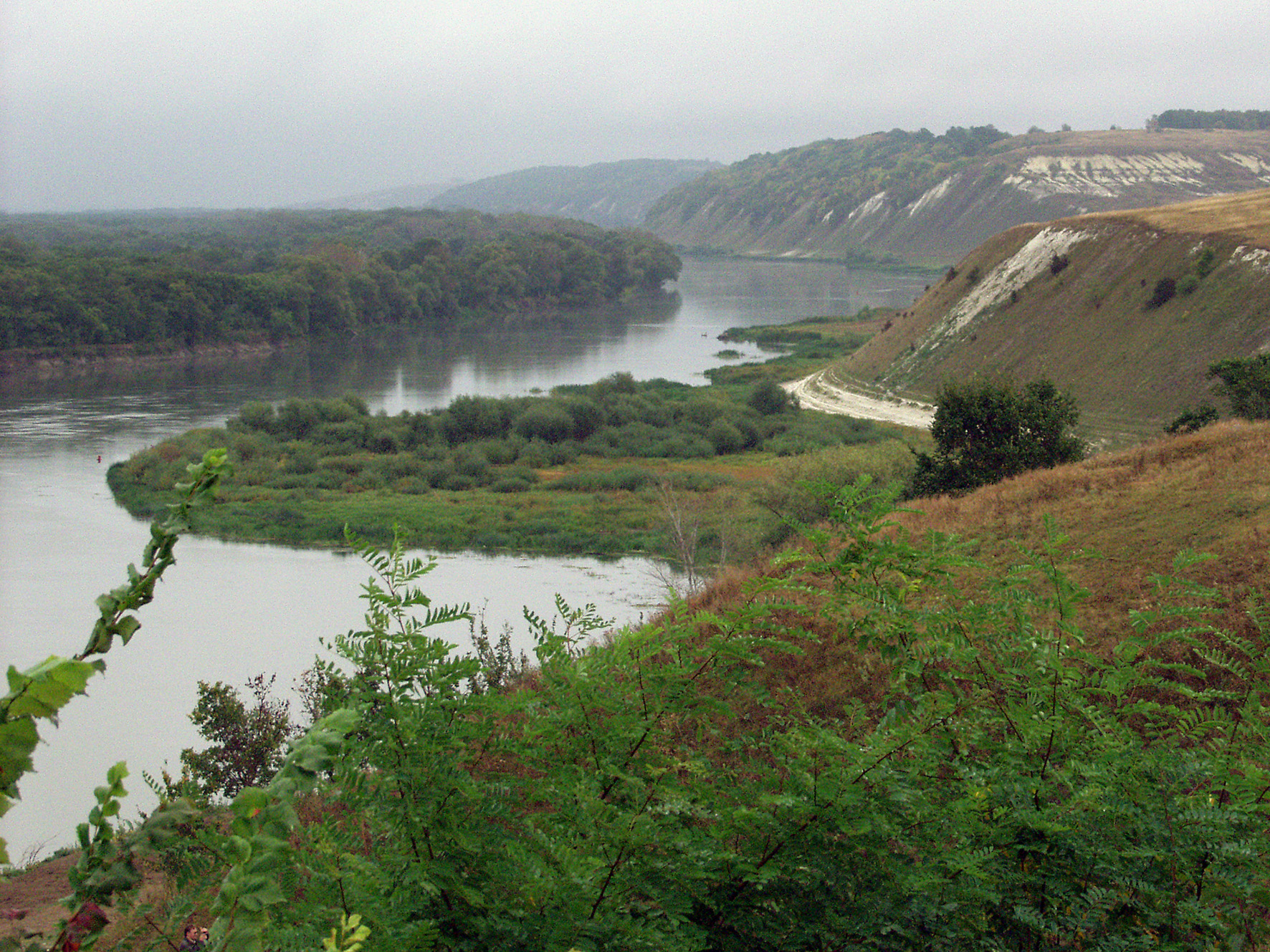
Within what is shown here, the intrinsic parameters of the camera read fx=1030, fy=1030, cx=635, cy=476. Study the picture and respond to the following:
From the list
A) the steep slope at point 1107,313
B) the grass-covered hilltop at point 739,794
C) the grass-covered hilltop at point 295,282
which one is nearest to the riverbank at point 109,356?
the grass-covered hilltop at point 295,282

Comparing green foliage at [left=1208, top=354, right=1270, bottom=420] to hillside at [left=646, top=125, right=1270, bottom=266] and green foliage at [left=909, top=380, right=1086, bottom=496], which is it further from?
hillside at [left=646, top=125, right=1270, bottom=266]

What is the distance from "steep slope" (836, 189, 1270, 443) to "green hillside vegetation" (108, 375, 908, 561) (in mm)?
7121

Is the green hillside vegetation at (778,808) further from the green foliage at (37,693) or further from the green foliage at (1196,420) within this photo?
the green foliage at (1196,420)

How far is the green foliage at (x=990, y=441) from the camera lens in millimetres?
21516

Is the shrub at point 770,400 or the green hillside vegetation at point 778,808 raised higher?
the green hillside vegetation at point 778,808

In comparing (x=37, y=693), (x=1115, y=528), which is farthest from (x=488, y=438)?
(x=37, y=693)

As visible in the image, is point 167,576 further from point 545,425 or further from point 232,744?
point 545,425

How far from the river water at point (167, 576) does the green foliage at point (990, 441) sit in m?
7.33

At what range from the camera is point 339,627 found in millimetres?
24703

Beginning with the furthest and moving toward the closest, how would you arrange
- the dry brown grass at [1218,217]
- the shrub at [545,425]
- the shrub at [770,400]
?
the shrub at [770,400] → the shrub at [545,425] → the dry brown grass at [1218,217]

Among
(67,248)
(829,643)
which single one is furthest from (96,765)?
(67,248)

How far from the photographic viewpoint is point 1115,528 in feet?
43.4

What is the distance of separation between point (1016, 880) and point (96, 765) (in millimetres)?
18225

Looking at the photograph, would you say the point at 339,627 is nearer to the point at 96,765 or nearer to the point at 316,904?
the point at 96,765
